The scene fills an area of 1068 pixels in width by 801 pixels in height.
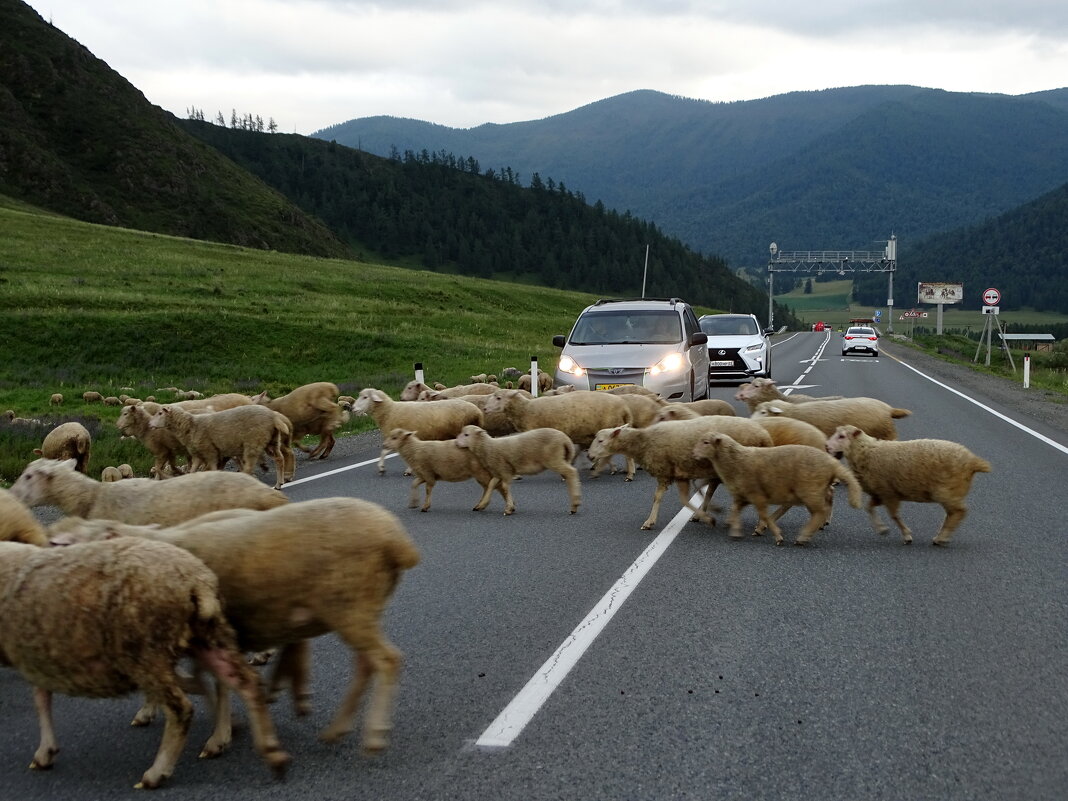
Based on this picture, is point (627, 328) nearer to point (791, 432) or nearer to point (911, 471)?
point (791, 432)

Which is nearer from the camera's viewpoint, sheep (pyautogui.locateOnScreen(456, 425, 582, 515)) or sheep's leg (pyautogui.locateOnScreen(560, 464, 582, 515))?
sheep's leg (pyautogui.locateOnScreen(560, 464, 582, 515))

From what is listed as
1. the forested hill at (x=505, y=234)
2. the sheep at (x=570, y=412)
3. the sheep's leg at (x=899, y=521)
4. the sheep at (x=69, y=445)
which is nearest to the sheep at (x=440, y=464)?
the sheep at (x=570, y=412)

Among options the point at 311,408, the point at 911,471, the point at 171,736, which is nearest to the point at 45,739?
the point at 171,736

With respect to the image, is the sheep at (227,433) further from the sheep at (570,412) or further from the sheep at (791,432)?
the sheep at (791,432)

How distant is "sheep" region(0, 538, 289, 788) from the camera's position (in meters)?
4.14

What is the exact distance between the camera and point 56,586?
14.0 feet

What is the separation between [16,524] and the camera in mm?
5812

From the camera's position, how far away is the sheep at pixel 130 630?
414 centimetres

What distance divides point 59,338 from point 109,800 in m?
35.3

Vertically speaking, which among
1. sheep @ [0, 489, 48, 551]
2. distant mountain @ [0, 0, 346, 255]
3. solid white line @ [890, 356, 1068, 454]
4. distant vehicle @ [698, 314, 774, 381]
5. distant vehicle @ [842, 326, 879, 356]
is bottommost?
distant vehicle @ [842, 326, 879, 356]

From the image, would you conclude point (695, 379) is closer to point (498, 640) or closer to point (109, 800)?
point (498, 640)

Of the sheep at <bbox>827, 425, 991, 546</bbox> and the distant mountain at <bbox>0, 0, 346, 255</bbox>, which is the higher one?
the distant mountain at <bbox>0, 0, 346, 255</bbox>

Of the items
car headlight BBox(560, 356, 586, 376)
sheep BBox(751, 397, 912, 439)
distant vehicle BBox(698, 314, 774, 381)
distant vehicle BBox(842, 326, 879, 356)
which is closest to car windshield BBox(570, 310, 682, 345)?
car headlight BBox(560, 356, 586, 376)

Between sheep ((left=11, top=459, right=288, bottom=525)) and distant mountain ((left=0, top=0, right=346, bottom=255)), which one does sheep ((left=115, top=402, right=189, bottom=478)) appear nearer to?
sheep ((left=11, top=459, right=288, bottom=525))
